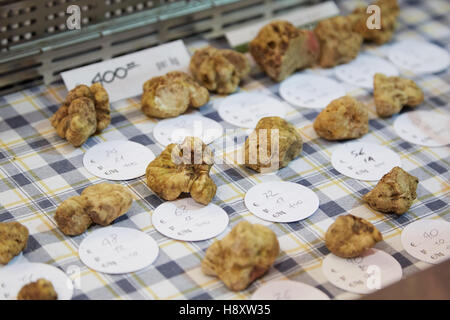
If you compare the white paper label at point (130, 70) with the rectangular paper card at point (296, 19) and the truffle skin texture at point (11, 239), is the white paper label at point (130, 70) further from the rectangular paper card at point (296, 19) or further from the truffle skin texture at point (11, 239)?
the truffle skin texture at point (11, 239)

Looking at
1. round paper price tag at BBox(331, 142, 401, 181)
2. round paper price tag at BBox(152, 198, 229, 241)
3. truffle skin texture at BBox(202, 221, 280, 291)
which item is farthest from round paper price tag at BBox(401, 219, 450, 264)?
round paper price tag at BBox(152, 198, 229, 241)

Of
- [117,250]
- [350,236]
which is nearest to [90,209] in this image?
[117,250]

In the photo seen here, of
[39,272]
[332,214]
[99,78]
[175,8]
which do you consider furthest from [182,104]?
[39,272]

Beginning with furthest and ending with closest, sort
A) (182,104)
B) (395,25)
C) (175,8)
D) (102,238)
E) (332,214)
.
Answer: (395,25)
(175,8)
(182,104)
(332,214)
(102,238)

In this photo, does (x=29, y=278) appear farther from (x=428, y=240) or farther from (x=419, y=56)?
(x=419, y=56)

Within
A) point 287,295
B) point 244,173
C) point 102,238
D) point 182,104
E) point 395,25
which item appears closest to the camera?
point 287,295

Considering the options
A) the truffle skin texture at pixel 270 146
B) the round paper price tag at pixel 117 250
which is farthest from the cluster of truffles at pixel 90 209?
the truffle skin texture at pixel 270 146

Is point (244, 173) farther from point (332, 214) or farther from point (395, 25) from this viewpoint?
point (395, 25)
